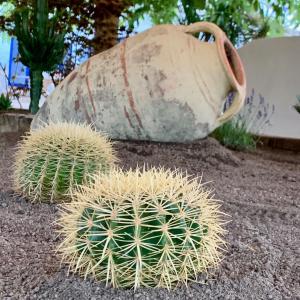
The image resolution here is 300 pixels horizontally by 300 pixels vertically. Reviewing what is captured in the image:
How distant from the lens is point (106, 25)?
5.81m

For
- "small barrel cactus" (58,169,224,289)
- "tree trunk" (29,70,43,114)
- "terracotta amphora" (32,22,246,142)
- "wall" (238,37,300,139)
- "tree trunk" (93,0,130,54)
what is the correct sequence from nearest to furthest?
1. "small barrel cactus" (58,169,224,289)
2. "terracotta amphora" (32,22,246,142)
3. "tree trunk" (93,0,130,54)
4. "tree trunk" (29,70,43,114)
5. "wall" (238,37,300,139)

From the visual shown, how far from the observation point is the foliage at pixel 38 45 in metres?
5.74

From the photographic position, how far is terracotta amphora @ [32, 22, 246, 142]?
3900 mm

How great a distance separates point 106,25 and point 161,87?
220 cm

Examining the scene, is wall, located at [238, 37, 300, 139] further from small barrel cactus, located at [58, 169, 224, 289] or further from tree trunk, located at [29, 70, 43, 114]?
small barrel cactus, located at [58, 169, 224, 289]

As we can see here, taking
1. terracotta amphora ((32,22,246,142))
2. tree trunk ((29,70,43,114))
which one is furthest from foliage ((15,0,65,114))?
terracotta amphora ((32,22,246,142))

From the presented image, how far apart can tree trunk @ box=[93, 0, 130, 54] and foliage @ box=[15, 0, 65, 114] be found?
45 centimetres

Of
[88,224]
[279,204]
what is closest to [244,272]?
[88,224]

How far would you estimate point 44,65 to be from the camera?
19.3ft

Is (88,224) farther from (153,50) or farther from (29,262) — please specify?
(153,50)

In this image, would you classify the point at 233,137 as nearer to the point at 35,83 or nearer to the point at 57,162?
the point at 35,83

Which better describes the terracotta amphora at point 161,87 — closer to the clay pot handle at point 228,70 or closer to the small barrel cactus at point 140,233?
the clay pot handle at point 228,70

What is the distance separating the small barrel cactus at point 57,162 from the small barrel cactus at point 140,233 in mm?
1038

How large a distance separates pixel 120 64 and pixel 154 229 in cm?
284
